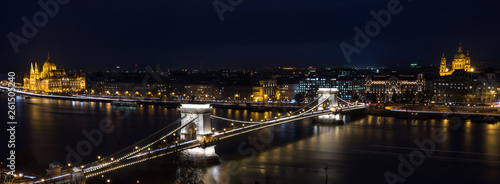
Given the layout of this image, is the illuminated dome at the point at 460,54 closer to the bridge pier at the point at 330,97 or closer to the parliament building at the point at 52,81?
the bridge pier at the point at 330,97

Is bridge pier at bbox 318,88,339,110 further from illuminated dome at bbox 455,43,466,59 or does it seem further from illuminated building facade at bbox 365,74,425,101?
illuminated dome at bbox 455,43,466,59

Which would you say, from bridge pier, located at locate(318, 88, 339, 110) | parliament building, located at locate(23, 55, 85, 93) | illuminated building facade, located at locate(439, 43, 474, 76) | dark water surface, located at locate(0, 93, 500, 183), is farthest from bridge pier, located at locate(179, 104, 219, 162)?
parliament building, located at locate(23, 55, 85, 93)

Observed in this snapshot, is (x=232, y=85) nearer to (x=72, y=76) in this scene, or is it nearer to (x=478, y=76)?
(x=478, y=76)

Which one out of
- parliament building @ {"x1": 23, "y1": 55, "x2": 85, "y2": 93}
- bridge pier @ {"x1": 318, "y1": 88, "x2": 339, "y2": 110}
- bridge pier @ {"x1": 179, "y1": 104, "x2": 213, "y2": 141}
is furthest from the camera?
parliament building @ {"x1": 23, "y1": 55, "x2": 85, "y2": 93}

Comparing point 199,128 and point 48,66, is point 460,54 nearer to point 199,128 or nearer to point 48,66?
point 199,128

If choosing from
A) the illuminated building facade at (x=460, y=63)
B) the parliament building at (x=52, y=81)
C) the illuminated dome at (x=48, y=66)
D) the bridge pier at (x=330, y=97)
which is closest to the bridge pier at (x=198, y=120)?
the bridge pier at (x=330, y=97)
